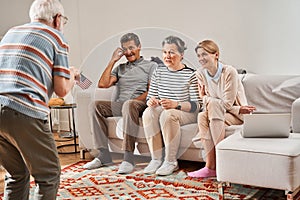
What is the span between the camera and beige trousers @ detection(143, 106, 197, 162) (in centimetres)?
313

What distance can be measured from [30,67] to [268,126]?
1369 millimetres

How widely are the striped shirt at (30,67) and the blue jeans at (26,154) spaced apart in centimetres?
4

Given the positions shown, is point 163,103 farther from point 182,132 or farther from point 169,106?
point 182,132

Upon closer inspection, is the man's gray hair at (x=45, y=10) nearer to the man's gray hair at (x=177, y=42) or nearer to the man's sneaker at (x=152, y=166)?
the man's gray hair at (x=177, y=42)

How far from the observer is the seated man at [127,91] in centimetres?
312

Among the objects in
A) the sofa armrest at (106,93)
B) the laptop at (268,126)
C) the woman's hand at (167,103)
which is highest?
the sofa armrest at (106,93)

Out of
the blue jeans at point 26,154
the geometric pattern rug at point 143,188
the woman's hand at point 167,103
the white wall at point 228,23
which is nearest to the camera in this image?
the blue jeans at point 26,154

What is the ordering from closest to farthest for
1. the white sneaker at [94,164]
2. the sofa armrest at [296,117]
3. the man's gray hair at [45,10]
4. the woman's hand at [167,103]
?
the man's gray hair at [45,10], the sofa armrest at [296,117], the woman's hand at [167,103], the white sneaker at [94,164]

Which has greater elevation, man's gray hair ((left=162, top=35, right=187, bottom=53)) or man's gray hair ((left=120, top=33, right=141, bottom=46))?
man's gray hair ((left=120, top=33, right=141, bottom=46))

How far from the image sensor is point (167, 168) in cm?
317

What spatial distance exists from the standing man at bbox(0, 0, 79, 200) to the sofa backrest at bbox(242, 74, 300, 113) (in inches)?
66.3

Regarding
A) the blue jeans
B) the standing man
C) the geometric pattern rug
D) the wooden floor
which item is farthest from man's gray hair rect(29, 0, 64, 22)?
the wooden floor

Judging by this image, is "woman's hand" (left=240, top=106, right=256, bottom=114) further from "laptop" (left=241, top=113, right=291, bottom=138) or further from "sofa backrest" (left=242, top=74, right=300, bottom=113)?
"laptop" (left=241, top=113, right=291, bottom=138)

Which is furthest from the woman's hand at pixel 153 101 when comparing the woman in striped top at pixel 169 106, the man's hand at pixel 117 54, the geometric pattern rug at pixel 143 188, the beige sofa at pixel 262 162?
the beige sofa at pixel 262 162
